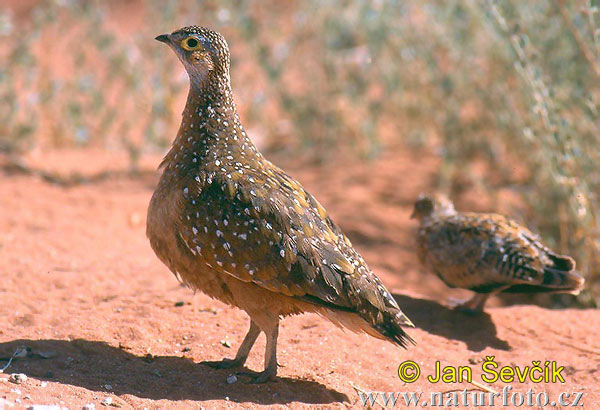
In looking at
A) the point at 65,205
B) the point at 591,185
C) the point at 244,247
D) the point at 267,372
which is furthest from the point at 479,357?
the point at 65,205

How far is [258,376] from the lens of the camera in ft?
15.4

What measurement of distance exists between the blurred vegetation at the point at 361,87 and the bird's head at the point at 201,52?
344 cm

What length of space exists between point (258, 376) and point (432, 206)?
2.98 meters

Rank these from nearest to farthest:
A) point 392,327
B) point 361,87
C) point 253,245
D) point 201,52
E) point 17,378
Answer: point 17,378 < point 253,245 < point 392,327 < point 201,52 < point 361,87

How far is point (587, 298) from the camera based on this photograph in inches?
276

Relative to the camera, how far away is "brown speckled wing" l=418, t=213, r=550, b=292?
5.94 meters

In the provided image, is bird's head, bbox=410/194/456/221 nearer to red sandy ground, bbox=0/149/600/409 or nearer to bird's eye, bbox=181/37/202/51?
red sandy ground, bbox=0/149/600/409

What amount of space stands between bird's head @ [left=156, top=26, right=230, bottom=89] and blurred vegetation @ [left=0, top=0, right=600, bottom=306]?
3.44m

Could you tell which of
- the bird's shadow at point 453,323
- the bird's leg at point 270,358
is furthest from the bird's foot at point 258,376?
the bird's shadow at point 453,323

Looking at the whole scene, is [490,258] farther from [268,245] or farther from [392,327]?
[268,245]

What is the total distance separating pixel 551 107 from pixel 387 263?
2533 millimetres

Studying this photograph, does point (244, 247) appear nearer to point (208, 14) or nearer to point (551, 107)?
point (551, 107)

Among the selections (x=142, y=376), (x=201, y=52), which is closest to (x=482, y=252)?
(x=201, y=52)

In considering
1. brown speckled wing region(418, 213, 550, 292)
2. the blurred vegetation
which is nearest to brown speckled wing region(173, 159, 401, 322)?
brown speckled wing region(418, 213, 550, 292)
